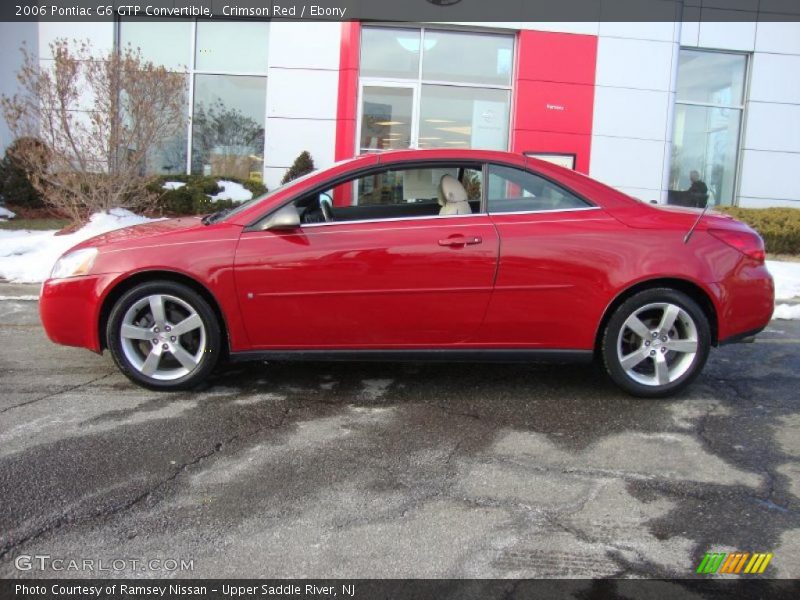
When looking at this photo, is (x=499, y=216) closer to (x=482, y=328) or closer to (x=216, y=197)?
(x=482, y=328)

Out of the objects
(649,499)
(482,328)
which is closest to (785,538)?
(649,499)

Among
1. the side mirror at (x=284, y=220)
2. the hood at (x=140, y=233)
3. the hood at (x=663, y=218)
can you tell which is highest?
the hood at (x=663, y=218)

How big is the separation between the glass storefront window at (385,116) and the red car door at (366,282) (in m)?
8.90

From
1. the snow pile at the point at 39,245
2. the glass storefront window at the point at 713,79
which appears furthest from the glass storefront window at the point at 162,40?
the glass storefront window at the point at 713,79

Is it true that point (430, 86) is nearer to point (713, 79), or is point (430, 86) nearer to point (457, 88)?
point (457, 88)

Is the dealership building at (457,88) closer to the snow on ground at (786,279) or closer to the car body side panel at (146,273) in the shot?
the snow on ground at (786,279)

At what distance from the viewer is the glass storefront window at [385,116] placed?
12773mm

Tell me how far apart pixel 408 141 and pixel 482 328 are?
9.21m

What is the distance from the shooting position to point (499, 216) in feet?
14.3

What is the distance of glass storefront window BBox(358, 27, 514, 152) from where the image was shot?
501 inches

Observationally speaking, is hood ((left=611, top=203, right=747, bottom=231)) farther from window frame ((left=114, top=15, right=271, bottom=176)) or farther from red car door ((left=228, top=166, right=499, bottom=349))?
window frame ((left=114, top=15, right=271, bottom=176))

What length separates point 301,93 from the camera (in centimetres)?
1266

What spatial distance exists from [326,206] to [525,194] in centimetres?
148

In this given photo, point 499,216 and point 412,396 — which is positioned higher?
point 499,216
